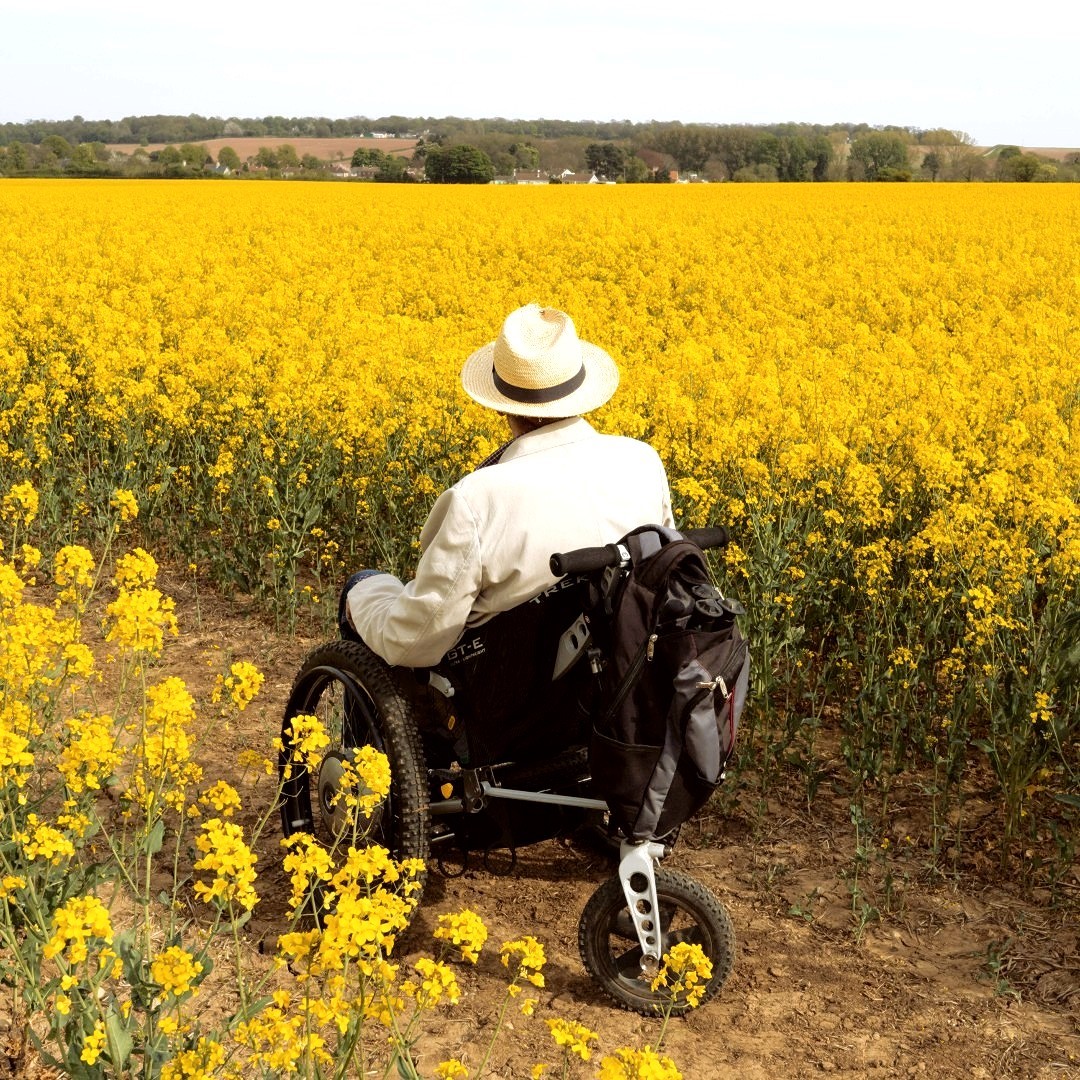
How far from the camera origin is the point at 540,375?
3047 mm

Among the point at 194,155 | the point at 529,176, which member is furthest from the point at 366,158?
the point at 529,176

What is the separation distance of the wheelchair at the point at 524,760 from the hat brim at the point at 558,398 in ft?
1.33

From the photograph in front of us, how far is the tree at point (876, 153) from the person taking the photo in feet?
170

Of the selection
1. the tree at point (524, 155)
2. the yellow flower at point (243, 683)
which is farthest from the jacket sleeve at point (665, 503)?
the tree at point (524, 155)

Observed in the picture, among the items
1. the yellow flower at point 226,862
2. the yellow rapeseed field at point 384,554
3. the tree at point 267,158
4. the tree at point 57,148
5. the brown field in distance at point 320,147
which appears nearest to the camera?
the yellow flower at point 226,862

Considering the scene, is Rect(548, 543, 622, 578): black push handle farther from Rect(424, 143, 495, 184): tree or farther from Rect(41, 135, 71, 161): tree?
Rect(41, 135, 71, 161): tree

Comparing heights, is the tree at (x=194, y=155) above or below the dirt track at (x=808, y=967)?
above

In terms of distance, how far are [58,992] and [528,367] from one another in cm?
167

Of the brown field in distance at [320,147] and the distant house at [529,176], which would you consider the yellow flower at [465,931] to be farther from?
the brown field in distance at [320,147]

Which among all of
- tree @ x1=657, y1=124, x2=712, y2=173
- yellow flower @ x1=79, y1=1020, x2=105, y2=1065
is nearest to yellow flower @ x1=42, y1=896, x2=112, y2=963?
yellow flower @ x1=79, y1=1020, x2=105, y2=1065

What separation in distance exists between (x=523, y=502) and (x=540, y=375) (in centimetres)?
33

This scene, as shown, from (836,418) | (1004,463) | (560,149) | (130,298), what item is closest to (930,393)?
(836,418)

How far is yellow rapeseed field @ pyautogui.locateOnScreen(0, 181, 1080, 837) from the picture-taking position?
4.35 meters

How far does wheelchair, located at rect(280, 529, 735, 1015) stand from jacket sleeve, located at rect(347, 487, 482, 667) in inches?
4.7
